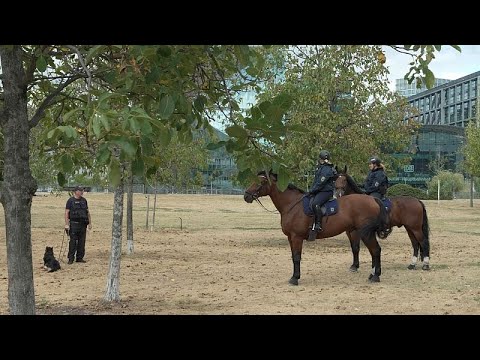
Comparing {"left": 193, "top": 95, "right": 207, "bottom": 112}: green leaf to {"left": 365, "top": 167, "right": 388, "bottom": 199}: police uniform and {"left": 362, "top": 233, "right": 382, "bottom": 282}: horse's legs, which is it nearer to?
{"left": 362, "top": 233, "right": 382, "bottom": 282}: horse's legs

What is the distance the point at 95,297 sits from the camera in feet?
32.2

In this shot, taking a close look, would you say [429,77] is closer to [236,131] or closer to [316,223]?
[236,131]

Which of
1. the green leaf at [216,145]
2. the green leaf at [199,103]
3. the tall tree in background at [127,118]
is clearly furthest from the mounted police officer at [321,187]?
the green leaf at [216,145]

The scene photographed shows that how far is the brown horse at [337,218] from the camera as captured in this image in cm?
1149

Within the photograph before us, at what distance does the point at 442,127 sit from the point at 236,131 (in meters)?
70.3

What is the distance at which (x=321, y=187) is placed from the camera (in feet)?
37.3

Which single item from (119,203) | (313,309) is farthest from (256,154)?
(119,203)

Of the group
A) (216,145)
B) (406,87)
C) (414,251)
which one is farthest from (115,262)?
(414,251)

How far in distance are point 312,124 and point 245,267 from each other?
235 inches

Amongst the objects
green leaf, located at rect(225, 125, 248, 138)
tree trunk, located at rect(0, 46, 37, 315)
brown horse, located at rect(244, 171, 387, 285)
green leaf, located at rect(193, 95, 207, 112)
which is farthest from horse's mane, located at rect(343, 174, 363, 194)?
green leaf, located at rect(225, 125, 248, 138)

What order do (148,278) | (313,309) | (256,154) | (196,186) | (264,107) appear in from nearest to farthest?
(264,107) < (256,154) < (313,309) < (148,278) < (196,186)

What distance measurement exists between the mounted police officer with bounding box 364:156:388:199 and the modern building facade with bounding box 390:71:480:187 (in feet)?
153

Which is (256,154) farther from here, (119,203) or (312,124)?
(312,124)

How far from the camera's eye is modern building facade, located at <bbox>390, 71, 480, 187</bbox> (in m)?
66.8
